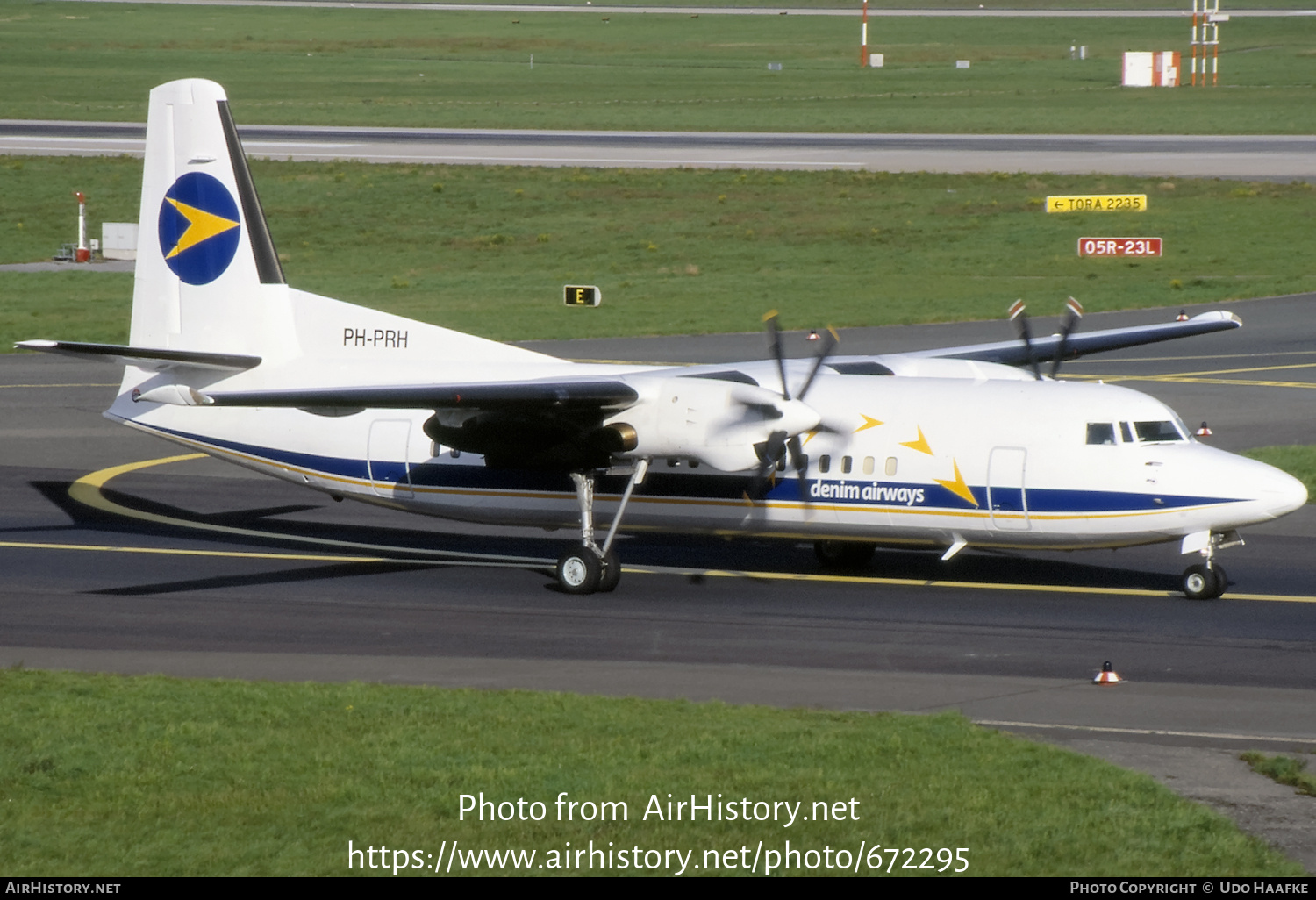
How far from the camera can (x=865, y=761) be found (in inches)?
584

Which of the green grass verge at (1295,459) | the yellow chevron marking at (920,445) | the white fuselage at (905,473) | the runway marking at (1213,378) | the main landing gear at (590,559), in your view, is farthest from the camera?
the runway marking at (1213,378)

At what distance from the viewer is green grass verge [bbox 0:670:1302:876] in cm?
1221

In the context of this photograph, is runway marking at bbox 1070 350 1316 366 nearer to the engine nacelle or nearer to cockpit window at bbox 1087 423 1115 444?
cockpit window at bbox 1087 423 1115 444

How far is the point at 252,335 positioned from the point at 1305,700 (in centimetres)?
1655

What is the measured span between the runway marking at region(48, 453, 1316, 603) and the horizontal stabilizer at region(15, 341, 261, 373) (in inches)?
115

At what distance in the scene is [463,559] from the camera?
26.5 meters

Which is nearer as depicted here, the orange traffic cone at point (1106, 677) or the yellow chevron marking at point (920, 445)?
the orange traffic cone at point (1106, 677)

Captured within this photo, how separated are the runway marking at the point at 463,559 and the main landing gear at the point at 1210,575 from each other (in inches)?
16.3

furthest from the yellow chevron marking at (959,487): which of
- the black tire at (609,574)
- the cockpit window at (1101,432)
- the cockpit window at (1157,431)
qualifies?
the black tire at (609,574)

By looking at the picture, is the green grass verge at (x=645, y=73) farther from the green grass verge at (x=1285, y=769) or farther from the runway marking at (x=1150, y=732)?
the green grass verge at (x=1285, y=769)

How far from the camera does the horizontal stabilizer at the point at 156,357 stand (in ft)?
71.9

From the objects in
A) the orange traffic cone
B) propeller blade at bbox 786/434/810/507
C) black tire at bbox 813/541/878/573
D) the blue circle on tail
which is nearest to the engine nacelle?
propeller blade at bbox 786/434/810/507

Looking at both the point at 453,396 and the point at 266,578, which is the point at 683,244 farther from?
the point at 453,396
